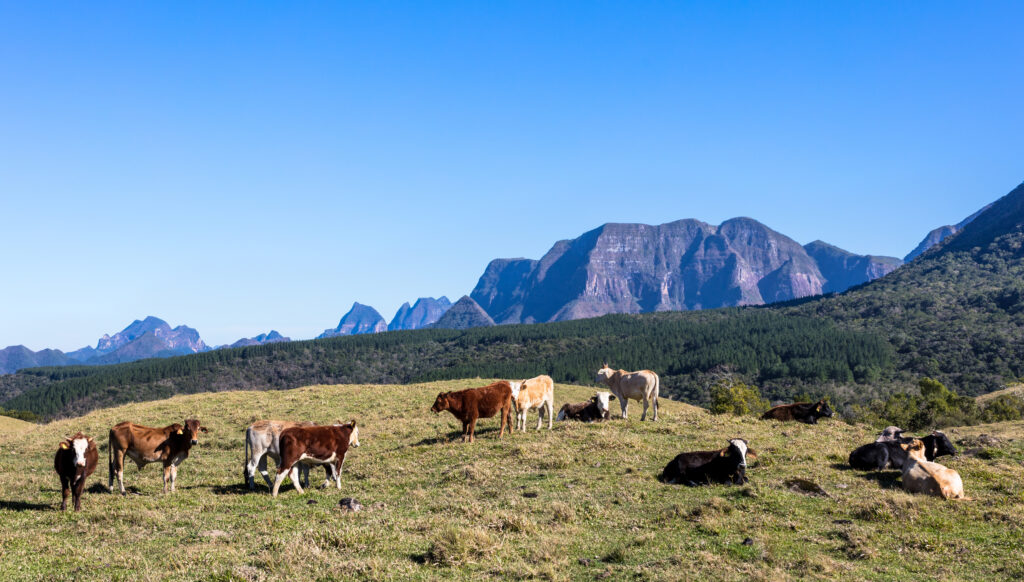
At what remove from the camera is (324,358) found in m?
178

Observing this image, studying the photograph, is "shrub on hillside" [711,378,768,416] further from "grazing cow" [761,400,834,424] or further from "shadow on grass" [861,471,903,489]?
"shadow on grass" [861,471,903,489]

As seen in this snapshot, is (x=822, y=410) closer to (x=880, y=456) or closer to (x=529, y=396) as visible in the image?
(x=880, y=456)

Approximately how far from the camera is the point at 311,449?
15.5 meters

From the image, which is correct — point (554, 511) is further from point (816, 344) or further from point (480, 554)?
point (816, 344)

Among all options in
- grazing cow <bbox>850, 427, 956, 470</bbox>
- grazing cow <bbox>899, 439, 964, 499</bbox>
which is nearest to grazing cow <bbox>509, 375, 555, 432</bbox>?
grazing cow <bbox>850, 427, 956, 470</bbox>

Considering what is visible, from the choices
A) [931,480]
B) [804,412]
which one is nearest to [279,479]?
[931,480]

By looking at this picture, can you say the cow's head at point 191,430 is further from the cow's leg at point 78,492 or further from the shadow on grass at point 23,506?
the shadow on grass at point 23,506

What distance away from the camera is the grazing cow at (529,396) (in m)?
23.0

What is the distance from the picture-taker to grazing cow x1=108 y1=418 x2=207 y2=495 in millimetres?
15664

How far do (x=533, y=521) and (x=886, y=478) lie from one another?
1000 cm

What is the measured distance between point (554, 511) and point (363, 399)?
95.5ft

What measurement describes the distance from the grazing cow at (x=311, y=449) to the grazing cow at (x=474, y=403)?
4926mm

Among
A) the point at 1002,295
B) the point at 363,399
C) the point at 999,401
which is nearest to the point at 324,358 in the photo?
the point at 363,399

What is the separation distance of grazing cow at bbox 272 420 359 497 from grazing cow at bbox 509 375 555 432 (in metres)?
7.84
